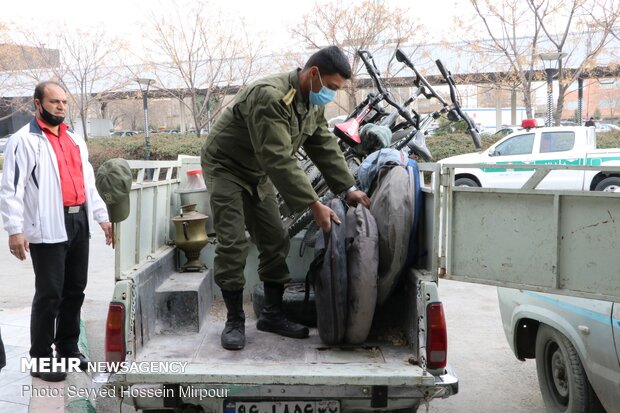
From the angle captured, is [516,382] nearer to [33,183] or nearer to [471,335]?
[471,335]

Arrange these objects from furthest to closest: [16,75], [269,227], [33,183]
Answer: [16,75] → [33,183] → [269,227]

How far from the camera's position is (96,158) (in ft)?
73.2

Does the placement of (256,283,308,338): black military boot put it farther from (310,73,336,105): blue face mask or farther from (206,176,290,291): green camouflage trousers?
(310,73,336,105): blue face mask

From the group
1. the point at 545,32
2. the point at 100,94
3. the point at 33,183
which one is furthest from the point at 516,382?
the point at 100,94

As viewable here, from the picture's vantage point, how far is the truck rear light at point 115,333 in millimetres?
2748

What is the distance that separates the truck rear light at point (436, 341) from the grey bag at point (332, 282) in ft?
1.52

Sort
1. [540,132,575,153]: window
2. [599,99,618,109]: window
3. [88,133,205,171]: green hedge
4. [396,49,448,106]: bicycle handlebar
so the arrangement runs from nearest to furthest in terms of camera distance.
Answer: [396,49,448,106]: bicycle handlebar < [540,132,575,153]: window < [88,133,205,171]: green hedge < [599,99,618,109]: window

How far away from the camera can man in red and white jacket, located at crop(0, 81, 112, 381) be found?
12.1 ft

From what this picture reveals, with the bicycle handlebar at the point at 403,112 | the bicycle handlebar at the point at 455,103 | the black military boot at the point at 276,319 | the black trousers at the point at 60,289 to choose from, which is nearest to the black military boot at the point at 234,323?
the black military boot at the point at 276,319

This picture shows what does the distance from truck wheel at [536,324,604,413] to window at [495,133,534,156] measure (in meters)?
10.9

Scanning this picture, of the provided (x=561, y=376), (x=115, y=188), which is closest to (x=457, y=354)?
(x=561, y=376)

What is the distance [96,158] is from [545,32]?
16.1 metres

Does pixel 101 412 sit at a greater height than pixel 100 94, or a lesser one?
lesser

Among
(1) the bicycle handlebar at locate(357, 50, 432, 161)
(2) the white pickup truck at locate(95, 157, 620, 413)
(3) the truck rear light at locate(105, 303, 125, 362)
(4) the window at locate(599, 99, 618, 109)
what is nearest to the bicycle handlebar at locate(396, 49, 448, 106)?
(1) the bicycle handlebar at locate(357, 50, 432, 161)
